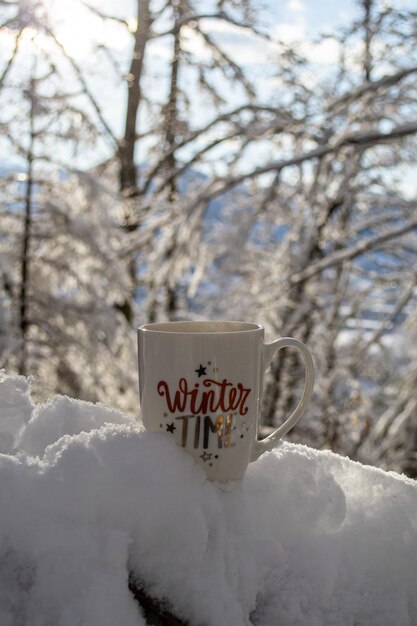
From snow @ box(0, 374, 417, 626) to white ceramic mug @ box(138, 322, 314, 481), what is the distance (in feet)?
0.07

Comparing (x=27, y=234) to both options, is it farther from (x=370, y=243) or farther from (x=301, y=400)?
(x=301, y=400)

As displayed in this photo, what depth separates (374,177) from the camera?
8.30 m

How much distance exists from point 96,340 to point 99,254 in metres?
0.56

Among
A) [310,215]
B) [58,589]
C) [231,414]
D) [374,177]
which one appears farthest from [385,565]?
[374,177]

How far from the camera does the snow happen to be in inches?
19.7

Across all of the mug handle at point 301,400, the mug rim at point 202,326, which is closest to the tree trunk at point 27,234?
the mug rim at point 202,326

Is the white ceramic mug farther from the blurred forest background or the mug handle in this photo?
the blurred forest background

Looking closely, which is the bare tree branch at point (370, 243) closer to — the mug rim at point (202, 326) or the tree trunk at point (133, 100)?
the mug rim at point (202, 326)

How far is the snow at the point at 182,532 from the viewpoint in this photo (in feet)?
1.65

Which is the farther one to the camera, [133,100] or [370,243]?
[133,100]

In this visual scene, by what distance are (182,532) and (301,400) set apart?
250 millimetres

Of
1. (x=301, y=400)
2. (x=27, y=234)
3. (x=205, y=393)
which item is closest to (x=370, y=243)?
(x=301, y=400)

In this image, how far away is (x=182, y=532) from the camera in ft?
1.83

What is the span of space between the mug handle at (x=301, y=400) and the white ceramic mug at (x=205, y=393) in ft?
0.09
